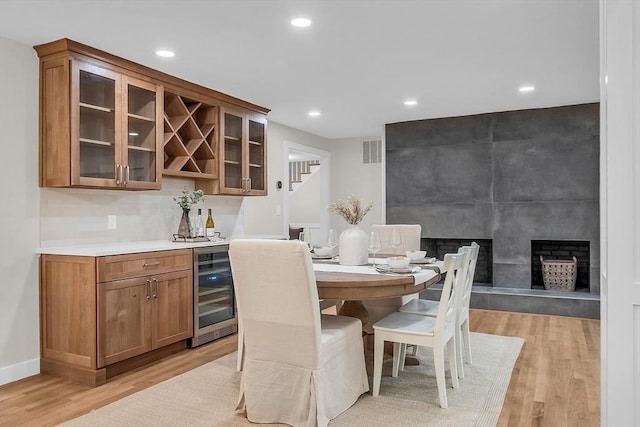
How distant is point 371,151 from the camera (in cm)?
730

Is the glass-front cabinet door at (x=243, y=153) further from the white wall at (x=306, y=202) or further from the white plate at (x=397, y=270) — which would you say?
the white wall at (x=306, y=202)

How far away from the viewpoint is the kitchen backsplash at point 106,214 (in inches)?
134

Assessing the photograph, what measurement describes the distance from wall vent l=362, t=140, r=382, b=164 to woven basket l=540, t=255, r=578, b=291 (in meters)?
2.90

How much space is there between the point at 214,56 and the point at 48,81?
1.18m

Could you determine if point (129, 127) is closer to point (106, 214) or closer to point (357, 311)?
point (106, 214)

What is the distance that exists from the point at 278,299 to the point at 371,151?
17.3 ft

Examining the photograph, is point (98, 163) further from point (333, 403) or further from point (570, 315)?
point (570, 315)

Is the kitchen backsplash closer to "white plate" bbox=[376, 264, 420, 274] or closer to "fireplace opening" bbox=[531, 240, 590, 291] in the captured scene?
"white plate" bbox=[376, 264, 420, 274]

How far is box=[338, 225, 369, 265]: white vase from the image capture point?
317 cm

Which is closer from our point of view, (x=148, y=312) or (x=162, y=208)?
(x=148, y=312)

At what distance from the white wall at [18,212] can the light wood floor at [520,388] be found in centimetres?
25

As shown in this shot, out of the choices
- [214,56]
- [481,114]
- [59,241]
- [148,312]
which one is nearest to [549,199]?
[481,114]

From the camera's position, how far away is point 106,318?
311 centimetres

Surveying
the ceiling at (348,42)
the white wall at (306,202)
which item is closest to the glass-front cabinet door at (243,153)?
the ceiling at (348,42)
